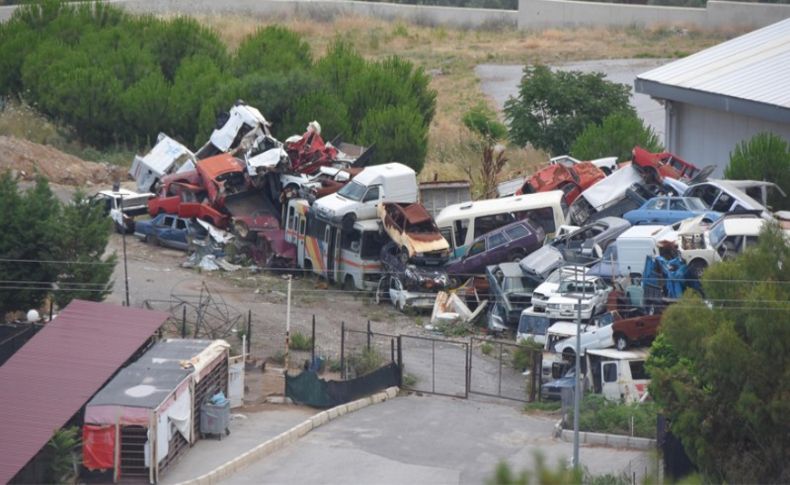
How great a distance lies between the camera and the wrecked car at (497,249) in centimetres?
3209

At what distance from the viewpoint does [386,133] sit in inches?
1825

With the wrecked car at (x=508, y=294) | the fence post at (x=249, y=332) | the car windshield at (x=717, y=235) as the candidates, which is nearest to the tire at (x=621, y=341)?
the car windshield at (x=717, y=235)

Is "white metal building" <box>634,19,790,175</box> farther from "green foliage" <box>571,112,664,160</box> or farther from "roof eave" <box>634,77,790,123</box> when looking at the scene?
"green foliage" <box>571,112,664,160</box>

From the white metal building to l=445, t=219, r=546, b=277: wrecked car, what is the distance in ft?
30.3

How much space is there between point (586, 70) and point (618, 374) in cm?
4562

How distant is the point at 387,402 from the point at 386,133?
67.6 feet

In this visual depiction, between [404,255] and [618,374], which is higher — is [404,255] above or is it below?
above

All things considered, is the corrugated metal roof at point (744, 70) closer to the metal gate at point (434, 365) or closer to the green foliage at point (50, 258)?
the metal gate at point (434, 365)

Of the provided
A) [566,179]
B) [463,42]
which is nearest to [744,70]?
[566,179]

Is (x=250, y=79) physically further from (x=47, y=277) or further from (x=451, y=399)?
(x=451, y=399)

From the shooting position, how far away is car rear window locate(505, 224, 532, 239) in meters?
32.3

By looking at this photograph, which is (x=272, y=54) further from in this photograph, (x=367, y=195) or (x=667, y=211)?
(x=667, y=211)

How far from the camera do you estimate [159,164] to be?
134ft

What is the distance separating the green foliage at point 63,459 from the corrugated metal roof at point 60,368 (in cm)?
20
